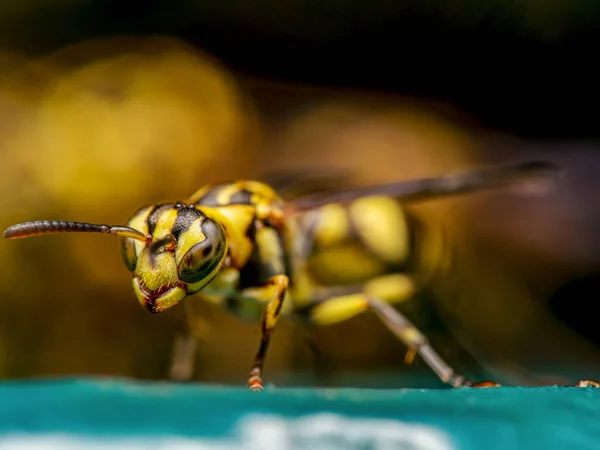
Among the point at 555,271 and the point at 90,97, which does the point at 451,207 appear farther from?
the point at 90,97

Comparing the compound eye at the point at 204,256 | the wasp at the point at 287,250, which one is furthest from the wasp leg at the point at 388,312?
the compound eye at the point at 204,256

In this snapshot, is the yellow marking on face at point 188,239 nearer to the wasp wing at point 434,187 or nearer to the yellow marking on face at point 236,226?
the yellow marking on face at point 236,226

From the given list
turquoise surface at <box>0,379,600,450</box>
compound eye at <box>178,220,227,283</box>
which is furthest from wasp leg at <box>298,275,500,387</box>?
turquoise surface at <box>0,379,600,450</box>

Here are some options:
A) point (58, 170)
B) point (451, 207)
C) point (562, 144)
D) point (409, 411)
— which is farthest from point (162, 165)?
point (409, 411)

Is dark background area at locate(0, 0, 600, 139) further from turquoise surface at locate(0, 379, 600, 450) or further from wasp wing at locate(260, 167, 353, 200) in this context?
turquoise surface at locate(0, 379, 600, 450)

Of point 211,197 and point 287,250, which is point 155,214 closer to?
point 211,197

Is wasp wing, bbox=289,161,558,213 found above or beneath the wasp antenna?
above

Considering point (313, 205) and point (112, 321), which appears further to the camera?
point (112, 321)
